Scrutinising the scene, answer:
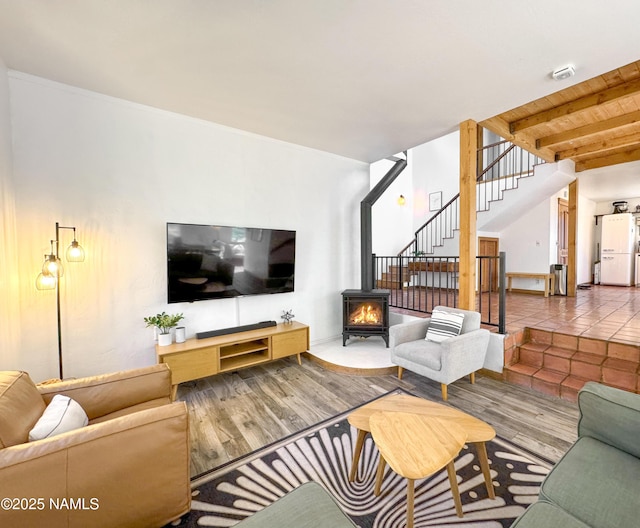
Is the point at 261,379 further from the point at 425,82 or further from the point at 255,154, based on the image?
the point at 425,82

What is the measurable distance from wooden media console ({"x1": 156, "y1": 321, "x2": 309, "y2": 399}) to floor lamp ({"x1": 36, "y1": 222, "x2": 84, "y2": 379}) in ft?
2.97

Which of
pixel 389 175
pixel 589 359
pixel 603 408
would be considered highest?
pixel 389 175

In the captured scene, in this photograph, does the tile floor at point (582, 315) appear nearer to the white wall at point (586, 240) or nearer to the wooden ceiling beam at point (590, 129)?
the white wall at point (586, 240)

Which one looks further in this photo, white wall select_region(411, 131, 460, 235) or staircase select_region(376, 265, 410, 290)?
white wall select_region(411, 131, 460, 235)

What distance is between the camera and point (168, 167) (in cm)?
307

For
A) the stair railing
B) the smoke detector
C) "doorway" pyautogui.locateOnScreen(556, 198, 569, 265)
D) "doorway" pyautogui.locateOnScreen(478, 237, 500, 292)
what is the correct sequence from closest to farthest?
the smoke detector → the stair railing → "doorway" pyautogui.locateOnScreen(556, 198, 569, 265) → "doorway" pyautogui.locateOnScreen(478, 237, 500, 292)

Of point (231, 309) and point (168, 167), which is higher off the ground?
point (168, 167)

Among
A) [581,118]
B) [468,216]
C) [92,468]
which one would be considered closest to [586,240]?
[581,118]

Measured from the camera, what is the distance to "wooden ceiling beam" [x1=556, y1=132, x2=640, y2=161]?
13.5ft

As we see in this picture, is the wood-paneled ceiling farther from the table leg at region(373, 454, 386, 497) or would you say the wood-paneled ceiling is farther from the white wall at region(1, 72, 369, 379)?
the table leg at region(373, 454, 386, 497)

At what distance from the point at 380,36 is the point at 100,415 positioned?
Result: 10.5 feet

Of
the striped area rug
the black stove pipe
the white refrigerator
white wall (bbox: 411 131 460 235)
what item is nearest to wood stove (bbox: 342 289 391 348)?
the black stove pipe

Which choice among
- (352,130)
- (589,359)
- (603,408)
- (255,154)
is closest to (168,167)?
(255,154)

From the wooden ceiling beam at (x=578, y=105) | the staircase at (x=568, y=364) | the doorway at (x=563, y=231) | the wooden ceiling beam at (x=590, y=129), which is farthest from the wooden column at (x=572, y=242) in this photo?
the staircase at (x=568, y=364)
